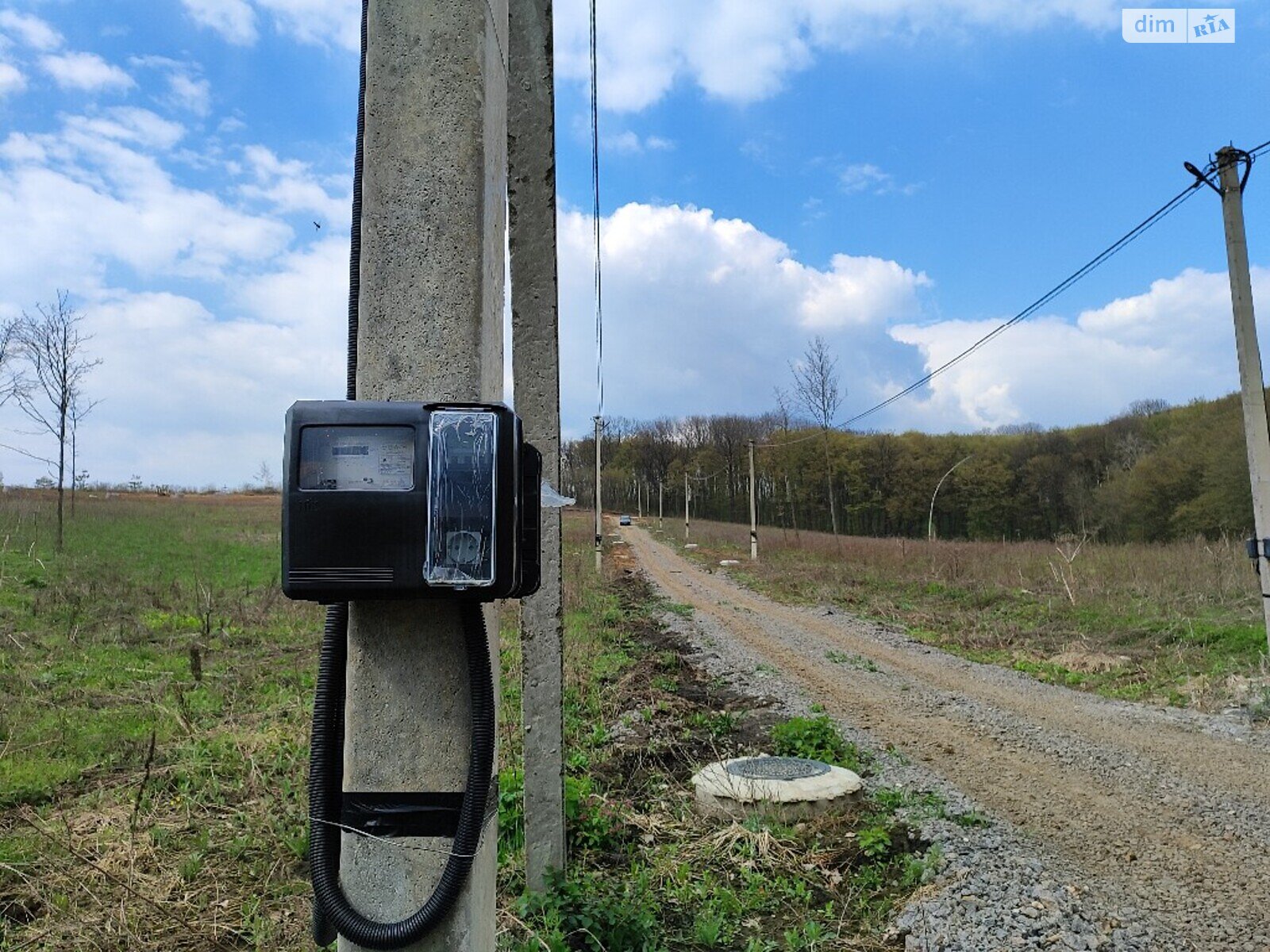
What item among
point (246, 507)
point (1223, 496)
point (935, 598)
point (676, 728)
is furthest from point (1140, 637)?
point (246, 507)

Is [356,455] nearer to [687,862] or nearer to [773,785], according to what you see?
[687,862]

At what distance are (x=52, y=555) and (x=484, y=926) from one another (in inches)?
710

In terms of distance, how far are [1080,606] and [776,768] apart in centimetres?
1029

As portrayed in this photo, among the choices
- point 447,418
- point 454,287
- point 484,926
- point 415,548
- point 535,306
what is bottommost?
point 484,926

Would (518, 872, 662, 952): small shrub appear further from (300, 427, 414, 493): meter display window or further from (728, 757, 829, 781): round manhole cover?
(300, 427, 414, 493): meter display window

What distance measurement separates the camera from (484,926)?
4.52ft

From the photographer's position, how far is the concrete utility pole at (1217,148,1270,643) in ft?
23.2

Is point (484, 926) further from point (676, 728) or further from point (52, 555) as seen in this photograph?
point (52, 555)

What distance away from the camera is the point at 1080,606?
13062mm

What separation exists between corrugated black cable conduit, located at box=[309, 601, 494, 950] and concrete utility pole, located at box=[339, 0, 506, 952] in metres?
0.02

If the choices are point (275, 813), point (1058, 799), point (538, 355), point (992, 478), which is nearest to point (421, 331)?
point (538, 355)

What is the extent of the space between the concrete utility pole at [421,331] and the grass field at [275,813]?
1363 mm

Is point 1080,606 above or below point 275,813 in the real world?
above

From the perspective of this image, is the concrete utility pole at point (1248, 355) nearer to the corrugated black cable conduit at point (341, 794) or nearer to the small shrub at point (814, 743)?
the small shrub at point (814, 743)
